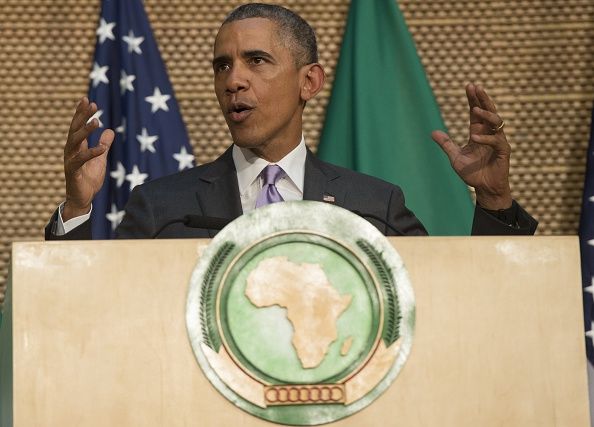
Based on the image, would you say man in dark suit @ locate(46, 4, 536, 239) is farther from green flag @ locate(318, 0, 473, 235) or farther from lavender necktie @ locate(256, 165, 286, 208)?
green flag @ locate(318, 0, 473, 235)

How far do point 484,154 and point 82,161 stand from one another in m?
0.74

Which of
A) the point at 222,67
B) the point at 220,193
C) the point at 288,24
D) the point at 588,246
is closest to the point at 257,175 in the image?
the point at 220,193

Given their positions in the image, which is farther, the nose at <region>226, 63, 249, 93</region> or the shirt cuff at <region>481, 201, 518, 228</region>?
the nose at <region>226, 63, 249, 93</region>

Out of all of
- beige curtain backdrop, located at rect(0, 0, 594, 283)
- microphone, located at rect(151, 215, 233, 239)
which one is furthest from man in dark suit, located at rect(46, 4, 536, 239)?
beige curtain backdrop, located at rect(0, 0, 594, 283)

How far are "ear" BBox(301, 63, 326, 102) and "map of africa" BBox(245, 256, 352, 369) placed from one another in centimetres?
116

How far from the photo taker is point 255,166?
7.75 feet

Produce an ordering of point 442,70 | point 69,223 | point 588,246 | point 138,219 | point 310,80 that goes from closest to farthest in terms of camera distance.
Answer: point 69,223 → point 138,219 → point 310,80 → point 588,246 → point 442,70

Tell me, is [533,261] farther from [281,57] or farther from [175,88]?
[175,88]

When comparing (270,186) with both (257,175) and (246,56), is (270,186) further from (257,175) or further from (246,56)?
(246,56)

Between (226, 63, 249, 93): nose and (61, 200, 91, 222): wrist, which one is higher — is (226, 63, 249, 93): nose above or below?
above

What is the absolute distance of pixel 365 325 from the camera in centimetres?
140

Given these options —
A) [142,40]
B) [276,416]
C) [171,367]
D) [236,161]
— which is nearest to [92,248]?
[171,367]

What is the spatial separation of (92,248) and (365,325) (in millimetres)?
385

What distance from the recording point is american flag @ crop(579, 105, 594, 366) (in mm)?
3160
